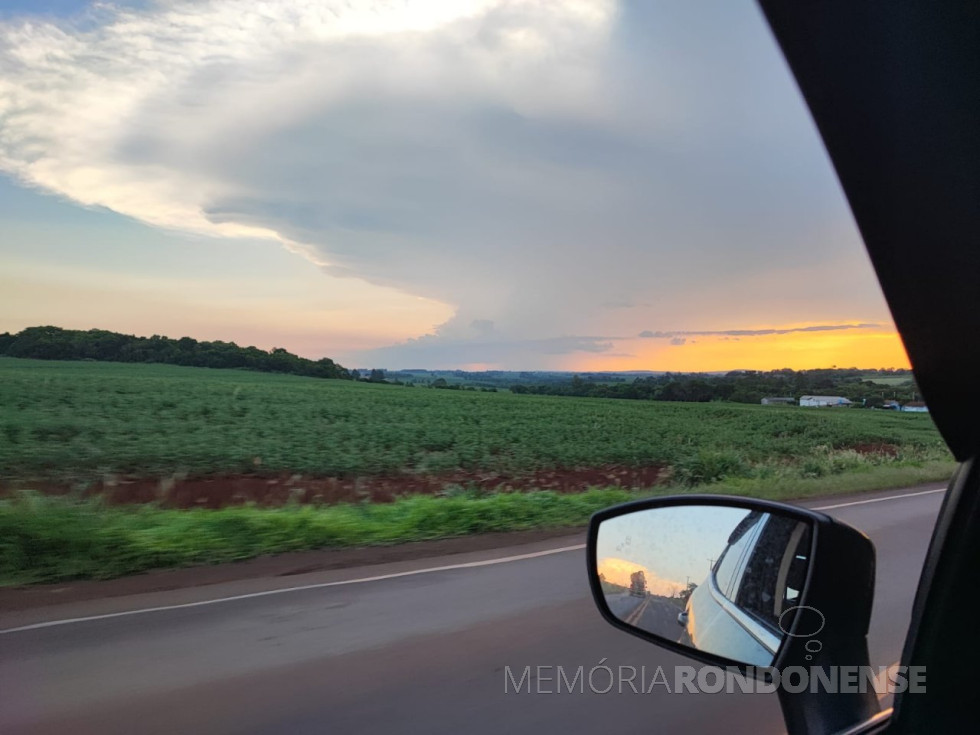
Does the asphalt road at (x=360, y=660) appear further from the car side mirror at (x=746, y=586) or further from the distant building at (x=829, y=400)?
the distant building at (x=829, y=400)

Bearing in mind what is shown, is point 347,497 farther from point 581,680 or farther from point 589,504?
point 581,680

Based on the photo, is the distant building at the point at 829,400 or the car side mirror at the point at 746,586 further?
the distant building at the point at 829,400

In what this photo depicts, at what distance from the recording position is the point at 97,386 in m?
25.0

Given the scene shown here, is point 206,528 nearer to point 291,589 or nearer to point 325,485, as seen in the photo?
point 291,589

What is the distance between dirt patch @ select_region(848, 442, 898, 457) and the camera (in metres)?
16.0

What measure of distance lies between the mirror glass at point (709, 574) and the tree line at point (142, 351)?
23.0 m

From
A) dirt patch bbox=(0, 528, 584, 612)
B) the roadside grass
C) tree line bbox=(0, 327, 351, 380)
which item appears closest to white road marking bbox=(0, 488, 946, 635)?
dirt patch bbox=(0, 528, 584, 612)

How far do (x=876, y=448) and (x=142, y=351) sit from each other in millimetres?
29553

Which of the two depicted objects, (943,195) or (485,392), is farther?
(485,392)

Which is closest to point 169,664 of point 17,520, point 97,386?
point 17,520

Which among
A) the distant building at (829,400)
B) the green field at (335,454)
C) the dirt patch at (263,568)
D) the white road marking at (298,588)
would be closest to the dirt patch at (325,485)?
the green field at (335,454)

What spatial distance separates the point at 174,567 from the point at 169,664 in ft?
8.40

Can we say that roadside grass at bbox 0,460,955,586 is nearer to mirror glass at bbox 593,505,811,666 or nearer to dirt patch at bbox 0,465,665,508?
dirt patch at bbox 0,465,665,508

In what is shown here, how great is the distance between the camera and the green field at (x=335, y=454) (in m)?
6.49
